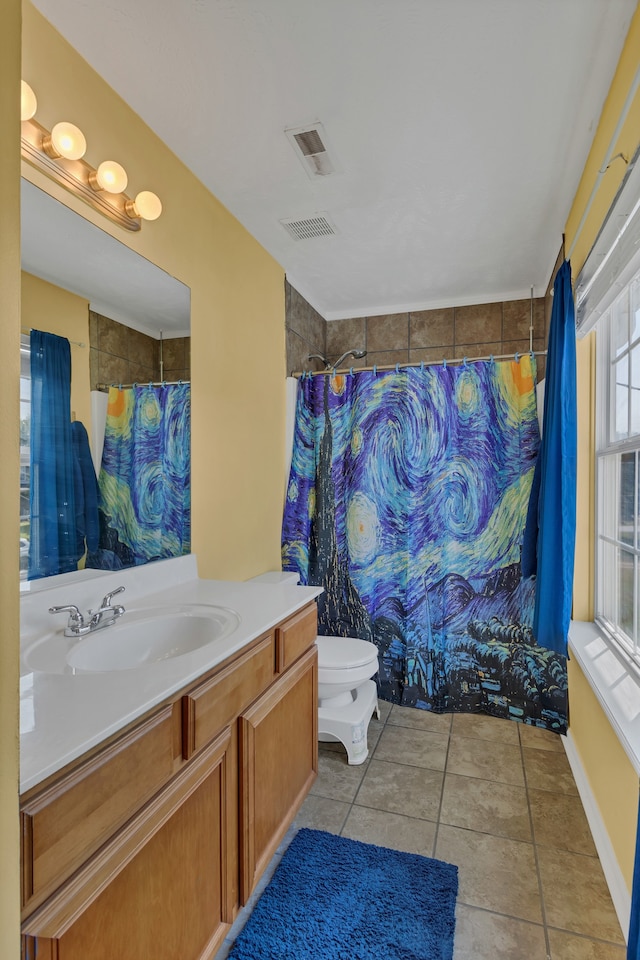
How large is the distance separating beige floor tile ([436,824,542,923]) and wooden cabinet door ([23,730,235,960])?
78 centimetres

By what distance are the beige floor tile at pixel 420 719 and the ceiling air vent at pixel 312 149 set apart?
250 cm

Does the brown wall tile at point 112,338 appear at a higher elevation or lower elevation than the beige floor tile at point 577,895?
higher

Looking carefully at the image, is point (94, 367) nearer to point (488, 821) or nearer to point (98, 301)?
point (98, 301)

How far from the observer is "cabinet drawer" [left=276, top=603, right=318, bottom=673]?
1557 mm

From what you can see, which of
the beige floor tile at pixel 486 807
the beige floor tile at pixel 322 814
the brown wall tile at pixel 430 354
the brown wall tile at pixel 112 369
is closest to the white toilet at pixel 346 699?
the beige floor tile at pixel 322 814

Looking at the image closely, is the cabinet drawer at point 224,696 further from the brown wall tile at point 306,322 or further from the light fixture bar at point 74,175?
the brown wall tile at point 306,322

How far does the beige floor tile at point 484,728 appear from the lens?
2430 mm

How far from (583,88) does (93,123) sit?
1.45 meters

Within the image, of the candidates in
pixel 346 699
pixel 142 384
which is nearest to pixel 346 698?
pixel 346 699

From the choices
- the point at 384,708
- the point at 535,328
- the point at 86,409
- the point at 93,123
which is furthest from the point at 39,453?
the point at 535,328

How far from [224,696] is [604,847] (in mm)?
1355

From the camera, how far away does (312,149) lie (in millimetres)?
1791

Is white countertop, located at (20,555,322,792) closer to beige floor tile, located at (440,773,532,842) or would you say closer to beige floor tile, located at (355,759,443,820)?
beige floor tile, located at (355,759,443,820)

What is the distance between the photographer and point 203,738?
3.75 feet
